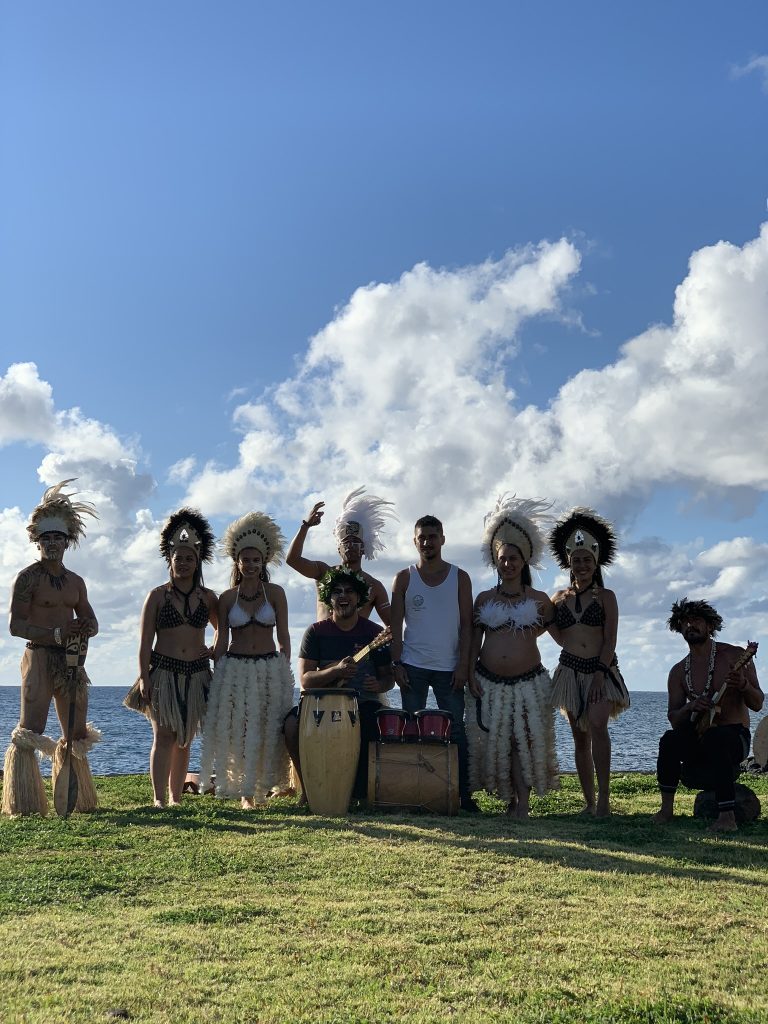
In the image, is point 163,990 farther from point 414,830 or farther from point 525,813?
point 525,813

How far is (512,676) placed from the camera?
24.5 feet

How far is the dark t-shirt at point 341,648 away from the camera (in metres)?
7.69

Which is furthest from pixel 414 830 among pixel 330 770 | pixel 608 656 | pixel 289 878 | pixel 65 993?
pixel 65 993

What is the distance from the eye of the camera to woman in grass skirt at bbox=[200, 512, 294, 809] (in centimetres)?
761

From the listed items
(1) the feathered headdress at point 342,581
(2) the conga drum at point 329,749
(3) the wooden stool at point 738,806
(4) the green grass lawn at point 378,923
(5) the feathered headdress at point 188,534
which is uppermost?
(5) the feathered headdress at point 188,534

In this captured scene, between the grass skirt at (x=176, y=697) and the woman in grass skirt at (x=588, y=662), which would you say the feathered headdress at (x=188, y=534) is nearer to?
the grass skirt at (x=176, y=697)

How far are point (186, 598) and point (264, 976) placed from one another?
15.4ft

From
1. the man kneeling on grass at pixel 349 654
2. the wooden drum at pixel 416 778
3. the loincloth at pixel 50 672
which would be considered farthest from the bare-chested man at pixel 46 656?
the wooden drum at pixel 416 778

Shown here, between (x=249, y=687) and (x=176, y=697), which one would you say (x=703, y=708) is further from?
(x=176, y=697)

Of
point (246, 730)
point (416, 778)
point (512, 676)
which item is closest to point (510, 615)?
point (512, 676)

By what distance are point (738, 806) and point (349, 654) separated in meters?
3.00

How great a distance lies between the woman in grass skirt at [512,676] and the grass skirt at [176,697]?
208cm

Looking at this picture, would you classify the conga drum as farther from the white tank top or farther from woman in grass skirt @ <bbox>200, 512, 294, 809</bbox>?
the white tank top

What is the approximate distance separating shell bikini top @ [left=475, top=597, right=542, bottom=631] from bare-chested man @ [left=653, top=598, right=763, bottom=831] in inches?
44.1
